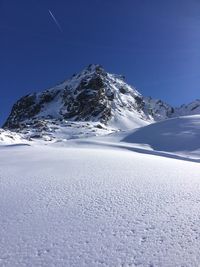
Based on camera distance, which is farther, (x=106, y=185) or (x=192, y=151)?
(x=192, y=151)

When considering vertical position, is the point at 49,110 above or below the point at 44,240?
above

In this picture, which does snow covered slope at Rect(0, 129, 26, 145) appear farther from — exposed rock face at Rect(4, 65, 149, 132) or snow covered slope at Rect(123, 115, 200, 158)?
exposed rock face at Rect(4, 65, 149, 132)

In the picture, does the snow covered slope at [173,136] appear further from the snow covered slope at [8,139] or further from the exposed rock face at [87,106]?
the exposed rock face at [87,106]

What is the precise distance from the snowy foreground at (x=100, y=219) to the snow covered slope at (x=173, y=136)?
956 cm

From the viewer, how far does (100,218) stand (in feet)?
15.8

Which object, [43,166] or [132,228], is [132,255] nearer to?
[132,228]

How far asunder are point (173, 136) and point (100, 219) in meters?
15.9

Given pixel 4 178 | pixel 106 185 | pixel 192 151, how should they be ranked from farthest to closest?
pixel 192 151, pixel 4 178, pixel 106 185

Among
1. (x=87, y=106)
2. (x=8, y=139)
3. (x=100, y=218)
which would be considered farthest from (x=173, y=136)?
(x=87, y=106)

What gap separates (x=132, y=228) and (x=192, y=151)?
12839 mm

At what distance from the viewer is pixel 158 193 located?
600 centimetres

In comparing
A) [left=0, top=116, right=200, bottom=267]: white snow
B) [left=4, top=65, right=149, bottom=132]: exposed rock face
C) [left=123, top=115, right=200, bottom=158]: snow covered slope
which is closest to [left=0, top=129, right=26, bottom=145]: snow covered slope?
[left=123, top=115, right=200, bottom=158]: snow covered slope

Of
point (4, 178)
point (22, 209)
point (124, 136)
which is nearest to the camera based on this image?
point (22, 209)

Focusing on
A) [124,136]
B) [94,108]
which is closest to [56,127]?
[94,108]
